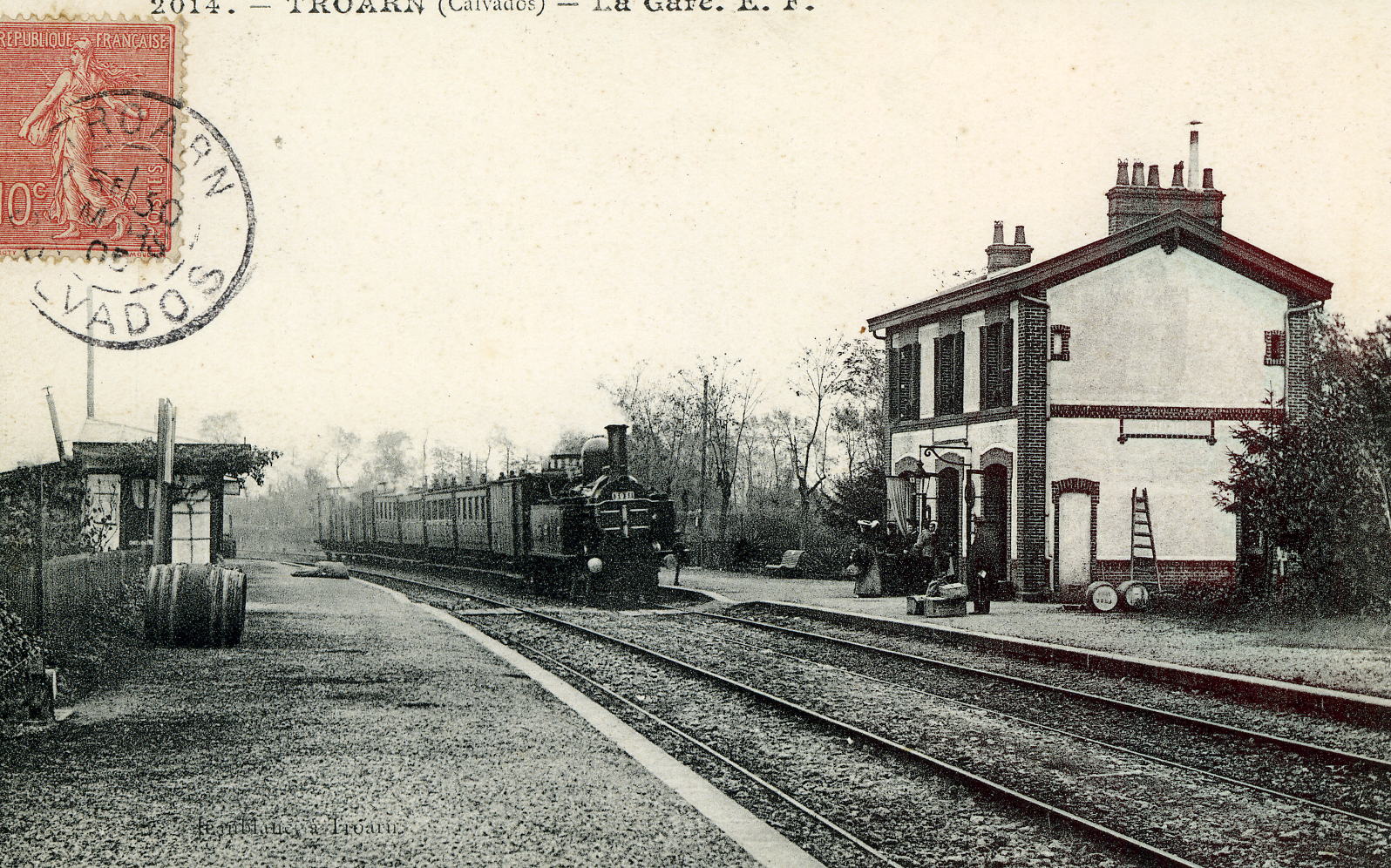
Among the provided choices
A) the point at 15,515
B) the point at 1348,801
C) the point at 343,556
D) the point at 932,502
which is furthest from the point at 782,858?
the point at 343,556

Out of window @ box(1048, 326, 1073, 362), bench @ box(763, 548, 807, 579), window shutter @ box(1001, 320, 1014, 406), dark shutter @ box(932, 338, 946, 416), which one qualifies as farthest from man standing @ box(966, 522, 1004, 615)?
bench @ box(763, 548, 807, 579)

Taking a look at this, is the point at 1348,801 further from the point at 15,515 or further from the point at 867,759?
the point at 15,515

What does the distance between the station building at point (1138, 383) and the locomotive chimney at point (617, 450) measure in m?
5.15

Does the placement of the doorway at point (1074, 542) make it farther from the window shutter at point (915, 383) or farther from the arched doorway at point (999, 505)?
the window shutter at point (915, 383)

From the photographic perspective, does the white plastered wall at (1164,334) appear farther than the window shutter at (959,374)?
No

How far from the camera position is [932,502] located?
24.3 meters

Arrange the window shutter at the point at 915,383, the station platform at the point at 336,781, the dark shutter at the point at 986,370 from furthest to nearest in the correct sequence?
the window shutter at the point at 915,383, the dark shutter at the point at 986,370, the station platform at the point at 336,781

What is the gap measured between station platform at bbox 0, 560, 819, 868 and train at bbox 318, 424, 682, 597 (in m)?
10.9

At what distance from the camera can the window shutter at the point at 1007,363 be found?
21328 millimetres

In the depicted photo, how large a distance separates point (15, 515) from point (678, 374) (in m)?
35.3

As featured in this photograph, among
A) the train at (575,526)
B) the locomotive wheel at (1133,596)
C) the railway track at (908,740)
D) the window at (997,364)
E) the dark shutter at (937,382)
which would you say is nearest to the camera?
the railway track at (908,740)

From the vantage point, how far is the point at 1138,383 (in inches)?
825

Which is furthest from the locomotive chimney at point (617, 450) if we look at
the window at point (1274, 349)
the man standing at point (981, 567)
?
the window at point (1274, 349)

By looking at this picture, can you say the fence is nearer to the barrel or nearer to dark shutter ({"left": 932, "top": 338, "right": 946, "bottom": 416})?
the barrel
